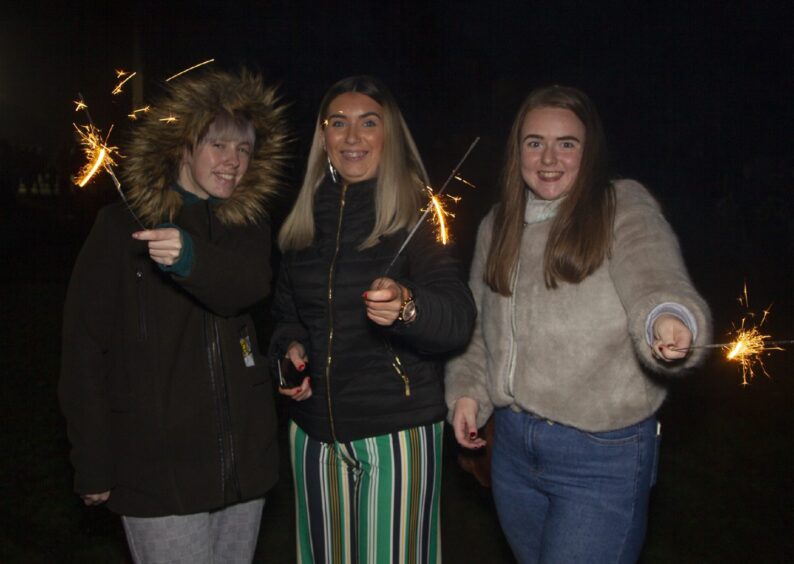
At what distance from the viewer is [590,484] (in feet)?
7.64

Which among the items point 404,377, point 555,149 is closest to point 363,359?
point 404,377

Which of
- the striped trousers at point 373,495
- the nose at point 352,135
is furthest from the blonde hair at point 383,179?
the striped trousers at point 373,495

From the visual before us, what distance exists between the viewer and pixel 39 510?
487cm

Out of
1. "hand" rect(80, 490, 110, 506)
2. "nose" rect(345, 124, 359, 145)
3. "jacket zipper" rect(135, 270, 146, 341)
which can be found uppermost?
"nose" rect(345, 124, 359, 145)

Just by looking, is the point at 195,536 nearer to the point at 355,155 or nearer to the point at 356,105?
the point at 355,155

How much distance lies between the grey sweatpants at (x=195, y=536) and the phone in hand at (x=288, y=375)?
470 millimetres

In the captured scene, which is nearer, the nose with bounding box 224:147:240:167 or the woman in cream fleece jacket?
the woman in cream fleece jacket

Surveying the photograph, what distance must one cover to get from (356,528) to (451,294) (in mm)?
1002

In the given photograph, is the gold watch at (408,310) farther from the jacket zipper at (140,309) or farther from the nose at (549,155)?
the jacket zipper at (140,309)

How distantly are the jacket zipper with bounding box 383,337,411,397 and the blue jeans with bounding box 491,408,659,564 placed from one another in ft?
1.38

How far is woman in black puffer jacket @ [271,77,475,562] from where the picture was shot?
2594mm

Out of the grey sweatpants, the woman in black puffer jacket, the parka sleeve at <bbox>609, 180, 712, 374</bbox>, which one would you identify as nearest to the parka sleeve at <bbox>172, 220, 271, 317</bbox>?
the woman in black puffer jacket

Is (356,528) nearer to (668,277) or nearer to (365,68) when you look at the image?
(668,277)

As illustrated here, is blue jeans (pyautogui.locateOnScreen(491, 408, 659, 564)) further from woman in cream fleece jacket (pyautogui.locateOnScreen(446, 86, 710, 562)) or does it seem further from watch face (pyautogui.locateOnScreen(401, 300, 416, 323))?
watch face (pyautogui.locateOnScreen(401, 300, 416, 323))
